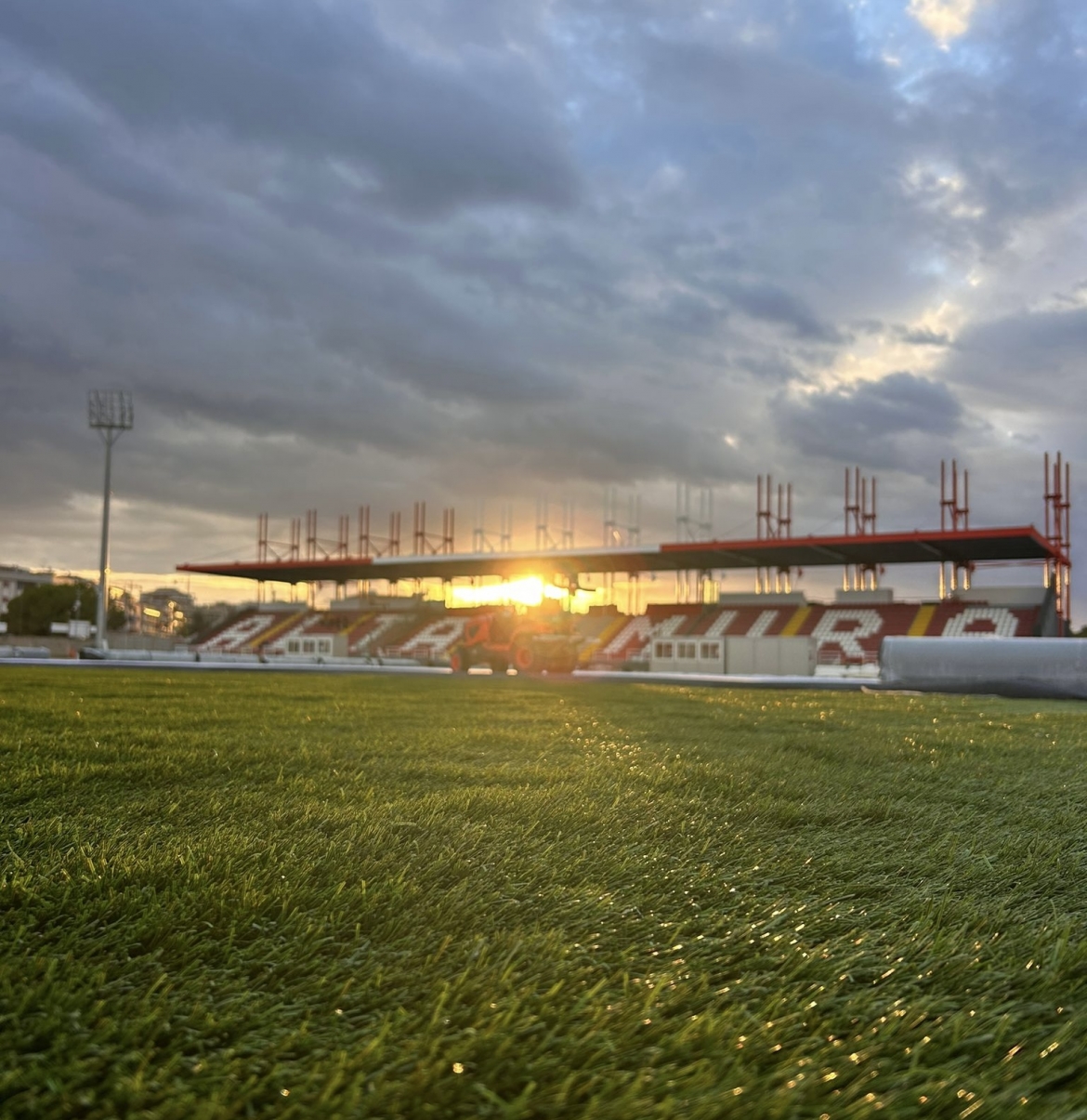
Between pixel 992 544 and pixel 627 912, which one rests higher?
pixel 992 544

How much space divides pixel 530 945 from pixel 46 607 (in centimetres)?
8832

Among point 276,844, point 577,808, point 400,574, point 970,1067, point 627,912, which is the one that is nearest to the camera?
point 970,1067

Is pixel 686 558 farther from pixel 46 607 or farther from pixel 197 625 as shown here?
pixel 46 607

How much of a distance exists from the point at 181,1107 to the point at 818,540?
1545 inches

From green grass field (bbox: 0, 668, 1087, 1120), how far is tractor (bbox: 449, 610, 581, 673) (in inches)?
856

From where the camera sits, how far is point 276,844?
7.70 ft

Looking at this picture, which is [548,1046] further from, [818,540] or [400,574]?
[400,574]

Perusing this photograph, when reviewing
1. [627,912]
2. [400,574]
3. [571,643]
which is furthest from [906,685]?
[400,574]

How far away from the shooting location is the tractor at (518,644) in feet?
83.5

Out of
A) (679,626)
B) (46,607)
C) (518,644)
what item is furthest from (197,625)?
(518,644)

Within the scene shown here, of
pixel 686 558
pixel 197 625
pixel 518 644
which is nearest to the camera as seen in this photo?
pixel 518 644

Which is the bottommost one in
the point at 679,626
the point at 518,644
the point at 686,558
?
the point at 518,644

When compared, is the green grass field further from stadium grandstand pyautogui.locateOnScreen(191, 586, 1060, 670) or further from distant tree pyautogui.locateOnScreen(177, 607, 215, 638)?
distant tree pyautogui.locateOnScreen(177, 607, 215, 638)

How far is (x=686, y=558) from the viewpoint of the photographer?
42.9 meters
